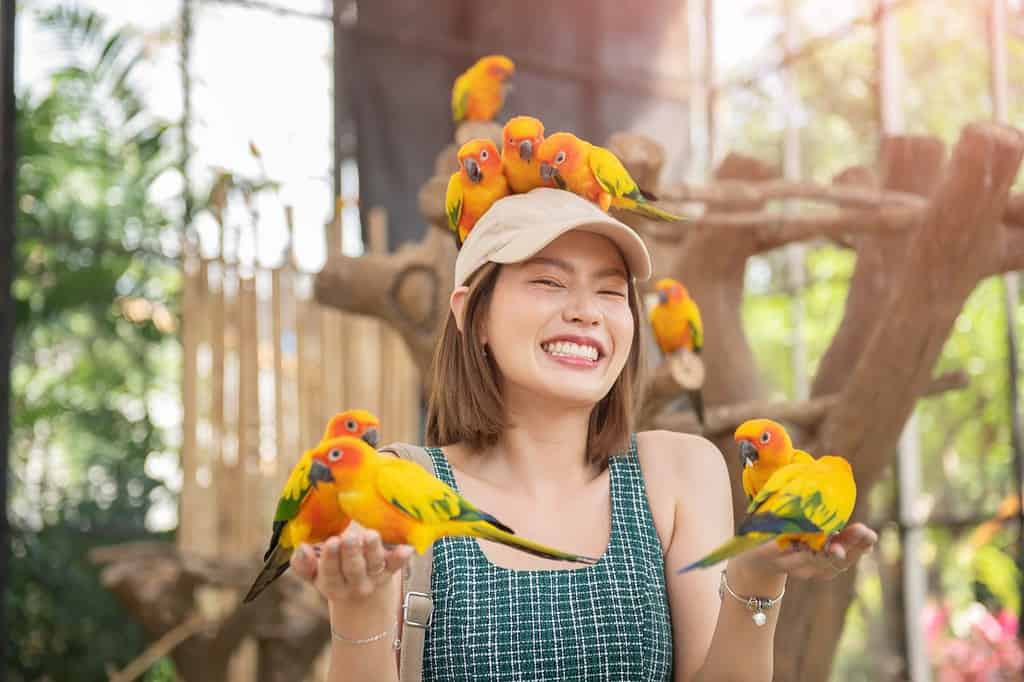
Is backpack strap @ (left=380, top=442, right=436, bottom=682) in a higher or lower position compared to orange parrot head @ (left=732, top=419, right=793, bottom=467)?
lower

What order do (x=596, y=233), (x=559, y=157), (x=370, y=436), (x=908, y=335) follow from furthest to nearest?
(x=908, y=335) → (x=559, y=157) → (x=596, y=233) → (x=370, y=436)

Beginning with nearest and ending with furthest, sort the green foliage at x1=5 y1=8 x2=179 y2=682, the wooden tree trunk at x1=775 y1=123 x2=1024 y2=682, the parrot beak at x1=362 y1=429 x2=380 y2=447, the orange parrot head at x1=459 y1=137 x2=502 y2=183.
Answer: the parrot beak at x1=362 y1=429 x2=380 y2=447
the orange parrot head at x1=459 y1=137 x2=502 y2=183
the wooden tree trunk at x1=775 y1=123 x2=1024 y2=682
the green foliage at x1=5 y1=8 x2=179 y2=682

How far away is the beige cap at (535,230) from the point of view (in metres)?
1.44

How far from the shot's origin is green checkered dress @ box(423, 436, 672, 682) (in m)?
1.41

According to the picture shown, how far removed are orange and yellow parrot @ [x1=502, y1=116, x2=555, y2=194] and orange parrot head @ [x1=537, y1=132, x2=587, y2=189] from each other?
1 cm

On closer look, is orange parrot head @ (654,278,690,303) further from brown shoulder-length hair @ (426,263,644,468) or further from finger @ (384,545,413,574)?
finger @ (384,545,413,574)

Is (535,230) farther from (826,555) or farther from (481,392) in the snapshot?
(826,555)

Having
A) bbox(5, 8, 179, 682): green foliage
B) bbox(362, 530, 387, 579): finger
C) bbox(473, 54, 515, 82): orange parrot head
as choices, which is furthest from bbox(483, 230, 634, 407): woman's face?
bbox(5, 8, 179, 682): green foliage

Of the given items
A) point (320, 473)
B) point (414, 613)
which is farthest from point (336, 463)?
point (414, 613)

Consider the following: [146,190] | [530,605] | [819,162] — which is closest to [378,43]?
[146,190]

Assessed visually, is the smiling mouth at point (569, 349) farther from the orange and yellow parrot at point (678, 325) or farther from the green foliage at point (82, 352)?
the green foliage at point (82, 352)

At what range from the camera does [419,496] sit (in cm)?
117

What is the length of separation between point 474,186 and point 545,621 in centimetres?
76

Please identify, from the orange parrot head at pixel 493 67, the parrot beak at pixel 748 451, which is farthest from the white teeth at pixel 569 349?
the orange parrot head at pixel 493 67
